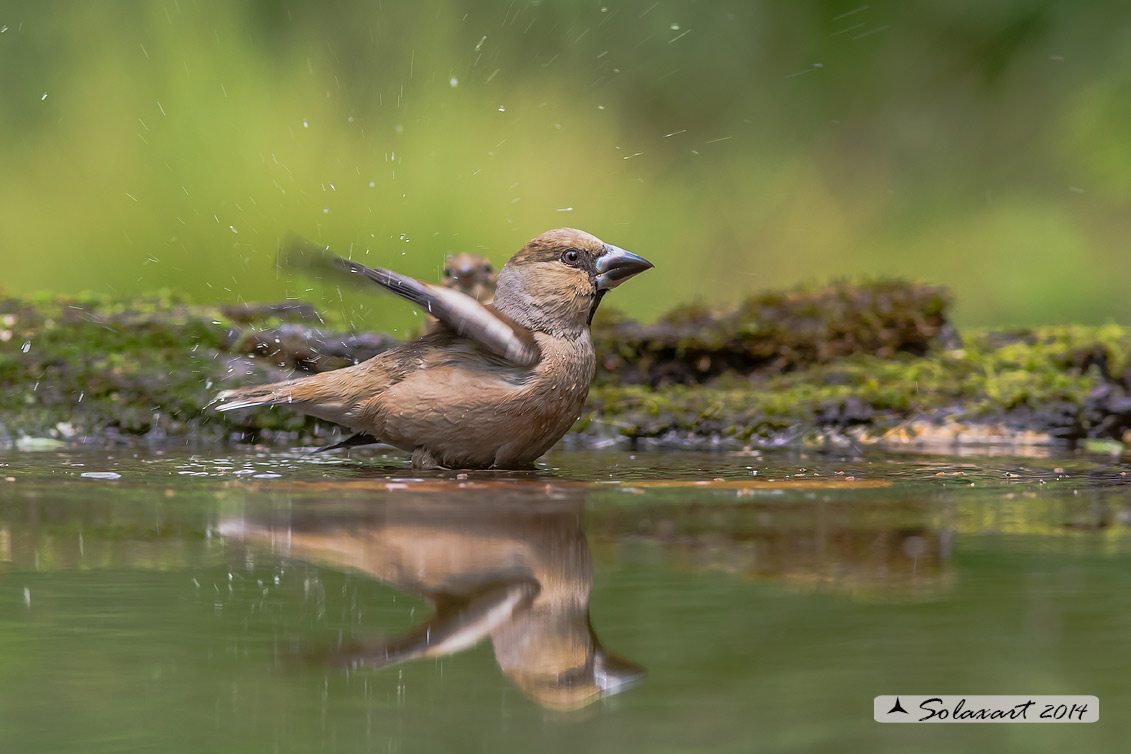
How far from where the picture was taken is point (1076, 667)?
5.72 feet

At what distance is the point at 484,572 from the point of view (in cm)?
231

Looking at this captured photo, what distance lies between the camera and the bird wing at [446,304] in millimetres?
3760

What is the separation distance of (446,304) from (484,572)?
163 centimetres

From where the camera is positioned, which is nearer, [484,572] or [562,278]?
[484,572]

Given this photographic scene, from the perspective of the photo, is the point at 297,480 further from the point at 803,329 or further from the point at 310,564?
the point at 803,329

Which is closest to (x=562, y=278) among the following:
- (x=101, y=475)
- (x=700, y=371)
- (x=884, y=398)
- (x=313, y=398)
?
(x=313, y=398)

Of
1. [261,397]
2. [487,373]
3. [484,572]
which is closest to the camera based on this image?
[484,572]

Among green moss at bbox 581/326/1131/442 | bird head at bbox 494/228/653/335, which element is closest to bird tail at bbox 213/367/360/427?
bird head at bbox 494/228/653/335

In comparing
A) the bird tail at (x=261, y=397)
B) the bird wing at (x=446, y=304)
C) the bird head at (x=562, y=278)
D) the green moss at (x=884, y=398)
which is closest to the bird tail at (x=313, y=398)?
the bird tail at (x=261, y=397)

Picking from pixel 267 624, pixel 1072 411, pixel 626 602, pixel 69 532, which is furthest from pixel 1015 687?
pixel 1072 411

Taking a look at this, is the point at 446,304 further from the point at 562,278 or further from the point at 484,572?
the point at 484,572

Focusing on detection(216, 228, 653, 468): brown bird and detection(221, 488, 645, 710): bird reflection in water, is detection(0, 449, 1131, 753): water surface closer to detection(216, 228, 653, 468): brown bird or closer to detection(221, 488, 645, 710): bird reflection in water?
detection(221, 488, 645, 710): bird reflection in water

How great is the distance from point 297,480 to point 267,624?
1.66 meters

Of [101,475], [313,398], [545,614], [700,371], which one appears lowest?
[545,614]
